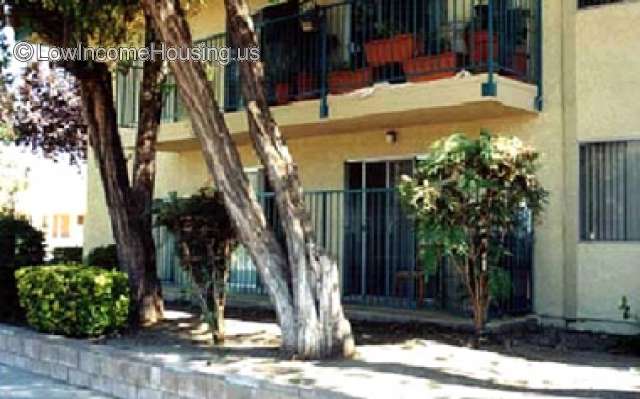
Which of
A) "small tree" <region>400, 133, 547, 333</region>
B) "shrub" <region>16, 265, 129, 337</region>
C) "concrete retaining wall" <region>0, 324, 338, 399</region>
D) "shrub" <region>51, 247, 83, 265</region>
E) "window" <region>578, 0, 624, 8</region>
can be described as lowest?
"concrete retaining wall" <region>0, 324, 338, 399</region>

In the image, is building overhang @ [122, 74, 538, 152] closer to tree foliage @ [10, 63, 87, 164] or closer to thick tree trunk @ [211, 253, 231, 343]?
thick tree trunk @ [211, 253, 231, 343]

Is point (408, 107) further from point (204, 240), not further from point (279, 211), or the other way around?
point (204, 240)

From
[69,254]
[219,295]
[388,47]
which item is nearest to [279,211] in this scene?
[219,295]

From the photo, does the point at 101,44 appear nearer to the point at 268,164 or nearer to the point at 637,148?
the point at 268,164

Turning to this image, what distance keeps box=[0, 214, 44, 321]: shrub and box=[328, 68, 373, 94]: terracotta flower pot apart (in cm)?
529

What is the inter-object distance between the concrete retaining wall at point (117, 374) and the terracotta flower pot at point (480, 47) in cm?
596

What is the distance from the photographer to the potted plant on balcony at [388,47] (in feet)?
38.5

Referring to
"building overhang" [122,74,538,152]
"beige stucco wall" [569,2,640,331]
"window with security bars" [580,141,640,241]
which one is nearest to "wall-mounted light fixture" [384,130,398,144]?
"building overhang" [122,74,538,152]

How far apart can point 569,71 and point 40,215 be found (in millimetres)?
36686

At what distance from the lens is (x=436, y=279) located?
1189 centimetres

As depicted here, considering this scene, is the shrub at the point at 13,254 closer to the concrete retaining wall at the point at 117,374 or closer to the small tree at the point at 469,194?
the concrete retaining wall at the point at 117,374

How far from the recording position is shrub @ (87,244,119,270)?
473 inches

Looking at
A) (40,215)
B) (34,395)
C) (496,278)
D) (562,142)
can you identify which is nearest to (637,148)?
(562,142)

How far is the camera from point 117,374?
824 centimetres
